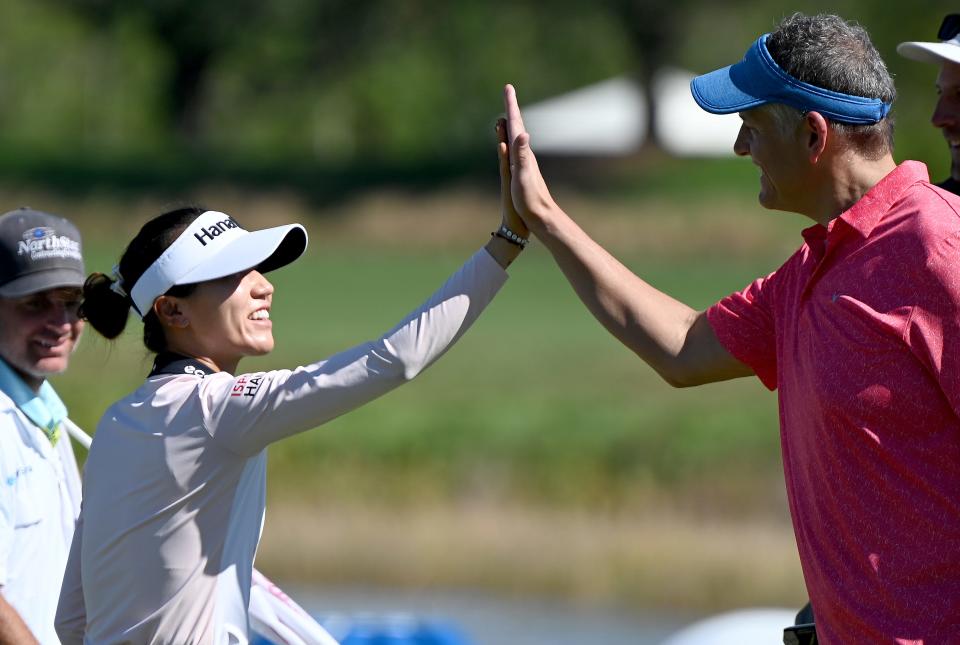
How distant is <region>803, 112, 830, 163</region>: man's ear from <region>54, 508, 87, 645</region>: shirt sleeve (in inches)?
59.6

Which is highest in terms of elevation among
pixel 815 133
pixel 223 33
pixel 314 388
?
pixel 223 33

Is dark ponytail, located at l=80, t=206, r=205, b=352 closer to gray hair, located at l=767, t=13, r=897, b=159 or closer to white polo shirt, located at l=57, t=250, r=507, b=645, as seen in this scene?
white polo shirt, located at l=57, t=250, r=507, b=645

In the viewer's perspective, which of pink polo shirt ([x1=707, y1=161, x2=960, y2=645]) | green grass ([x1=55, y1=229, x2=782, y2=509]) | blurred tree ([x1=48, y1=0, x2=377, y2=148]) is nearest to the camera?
pink polo shirt ([x1=707, y1=161, x2=960, y2=645])

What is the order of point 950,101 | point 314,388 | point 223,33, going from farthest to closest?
point 223,33
point 950,101
point 314,388

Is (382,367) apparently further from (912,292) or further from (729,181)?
(729,181)

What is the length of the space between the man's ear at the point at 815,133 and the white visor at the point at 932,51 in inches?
30.2

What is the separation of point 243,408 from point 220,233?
412 mm

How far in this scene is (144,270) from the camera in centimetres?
304

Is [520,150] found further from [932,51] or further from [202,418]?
[932,51]

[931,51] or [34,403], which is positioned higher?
[931,51]

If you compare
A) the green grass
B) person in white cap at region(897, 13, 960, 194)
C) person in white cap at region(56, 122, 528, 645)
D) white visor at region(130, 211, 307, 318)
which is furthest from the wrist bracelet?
the green grass

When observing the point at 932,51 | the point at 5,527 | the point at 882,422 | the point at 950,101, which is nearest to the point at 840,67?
the point at 882,422

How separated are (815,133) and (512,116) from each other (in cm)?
65

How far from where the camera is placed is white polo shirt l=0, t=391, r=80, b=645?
3.35 meters
